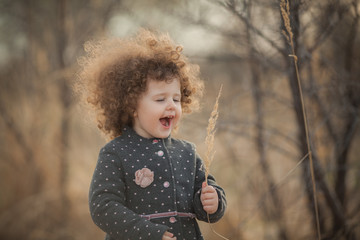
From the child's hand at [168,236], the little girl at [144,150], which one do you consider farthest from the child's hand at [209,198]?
the child's hand at [168,236]

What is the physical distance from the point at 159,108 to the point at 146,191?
0.40m

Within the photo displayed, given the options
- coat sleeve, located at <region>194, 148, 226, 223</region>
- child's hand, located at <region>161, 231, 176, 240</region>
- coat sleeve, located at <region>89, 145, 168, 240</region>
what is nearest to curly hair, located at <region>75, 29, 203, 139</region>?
coat sleeve, located at <region>89, 145, 168, 240</region>

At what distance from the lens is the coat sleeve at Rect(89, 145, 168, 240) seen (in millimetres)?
1556

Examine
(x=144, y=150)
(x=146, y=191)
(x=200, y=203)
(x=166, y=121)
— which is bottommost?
(x=200, y=203)

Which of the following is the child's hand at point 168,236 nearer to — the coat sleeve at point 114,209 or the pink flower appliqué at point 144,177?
the coat sleeve at point 114,209

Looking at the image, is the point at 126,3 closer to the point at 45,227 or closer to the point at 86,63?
the point at 86,63

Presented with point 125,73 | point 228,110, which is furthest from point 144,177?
point 228,110

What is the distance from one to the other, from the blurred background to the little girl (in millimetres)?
436

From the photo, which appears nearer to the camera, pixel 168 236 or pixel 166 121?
pixel 168 236

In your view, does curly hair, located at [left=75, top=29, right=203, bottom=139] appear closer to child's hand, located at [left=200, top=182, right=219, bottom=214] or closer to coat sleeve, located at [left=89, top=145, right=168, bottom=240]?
coat sleeve, located at [left=89, top=145, right=168, bottom=240]

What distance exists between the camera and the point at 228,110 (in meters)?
3.26

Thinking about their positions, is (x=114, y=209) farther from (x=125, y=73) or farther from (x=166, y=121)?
(x=125, y=73)

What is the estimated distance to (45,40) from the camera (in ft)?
15.8

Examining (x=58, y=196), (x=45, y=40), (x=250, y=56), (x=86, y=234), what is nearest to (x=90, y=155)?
(x=58, y=196)
